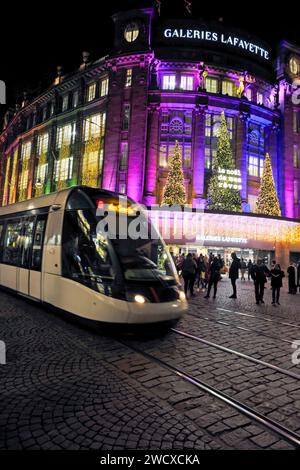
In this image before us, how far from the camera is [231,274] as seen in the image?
12.1 metres

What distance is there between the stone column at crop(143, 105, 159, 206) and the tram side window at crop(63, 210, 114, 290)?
23.6 m

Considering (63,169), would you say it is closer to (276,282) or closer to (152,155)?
(152,155)

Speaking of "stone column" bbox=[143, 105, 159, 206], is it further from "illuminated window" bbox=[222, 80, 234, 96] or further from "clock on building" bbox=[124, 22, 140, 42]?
"illuminated window" bbox=[222, 80, 234, 96]

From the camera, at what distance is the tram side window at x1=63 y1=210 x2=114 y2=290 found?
5.50 m

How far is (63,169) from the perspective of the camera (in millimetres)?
37312

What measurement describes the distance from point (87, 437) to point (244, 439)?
150 centimetres

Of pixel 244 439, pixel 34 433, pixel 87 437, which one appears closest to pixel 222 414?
pixel 244 439

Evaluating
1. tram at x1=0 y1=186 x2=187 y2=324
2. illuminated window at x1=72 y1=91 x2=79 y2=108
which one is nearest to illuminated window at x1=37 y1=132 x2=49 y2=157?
illuminated window at x1=72 y1=91 x2=79 y2=108

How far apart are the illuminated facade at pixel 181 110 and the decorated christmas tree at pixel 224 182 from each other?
1714mm

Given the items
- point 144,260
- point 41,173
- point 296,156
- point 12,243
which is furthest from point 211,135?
point 144,260

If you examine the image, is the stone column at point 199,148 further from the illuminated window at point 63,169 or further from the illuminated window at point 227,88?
the illuminated window at point 63,169

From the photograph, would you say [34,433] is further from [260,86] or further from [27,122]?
[27,122]

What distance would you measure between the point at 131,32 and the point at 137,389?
124ft

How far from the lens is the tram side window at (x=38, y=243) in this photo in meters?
7.51
